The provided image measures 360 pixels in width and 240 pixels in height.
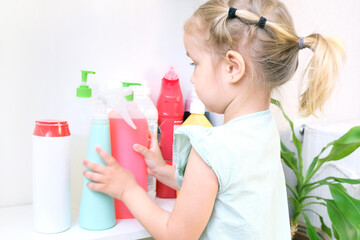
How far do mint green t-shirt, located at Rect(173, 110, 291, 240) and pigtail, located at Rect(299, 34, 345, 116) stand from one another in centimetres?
10

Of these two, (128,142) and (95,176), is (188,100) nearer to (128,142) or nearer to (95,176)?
(128,142)

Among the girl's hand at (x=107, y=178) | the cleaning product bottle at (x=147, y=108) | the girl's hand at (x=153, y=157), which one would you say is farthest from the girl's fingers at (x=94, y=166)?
the cleaning product bottle at (x=147, y=108)

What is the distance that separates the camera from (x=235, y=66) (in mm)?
665

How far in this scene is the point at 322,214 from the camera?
3.90 ft

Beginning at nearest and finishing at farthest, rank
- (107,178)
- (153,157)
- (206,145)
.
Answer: (206,145)
(107,178)
(153,157)

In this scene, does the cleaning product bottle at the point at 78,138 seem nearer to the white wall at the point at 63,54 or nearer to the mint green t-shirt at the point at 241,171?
the white wall at the point at 63,54

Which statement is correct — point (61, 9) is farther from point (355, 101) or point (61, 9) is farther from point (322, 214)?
point (355, 101)

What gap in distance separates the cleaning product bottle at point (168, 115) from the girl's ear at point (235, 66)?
0.33 metres

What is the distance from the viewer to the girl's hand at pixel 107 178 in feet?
2.33

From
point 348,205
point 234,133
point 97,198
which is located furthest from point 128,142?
point 348,205

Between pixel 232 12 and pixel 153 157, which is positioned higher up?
pixel 232 12

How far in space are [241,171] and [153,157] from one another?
0.91 ft

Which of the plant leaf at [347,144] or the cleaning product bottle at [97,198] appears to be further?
the plant leaf at [347,144]

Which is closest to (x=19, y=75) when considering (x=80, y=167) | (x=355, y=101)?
(x=80, y=167)
